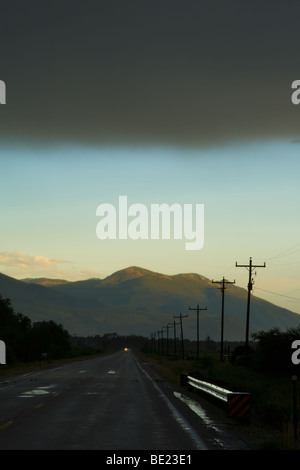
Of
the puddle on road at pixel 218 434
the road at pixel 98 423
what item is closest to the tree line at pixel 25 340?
the road at pixel 98 423

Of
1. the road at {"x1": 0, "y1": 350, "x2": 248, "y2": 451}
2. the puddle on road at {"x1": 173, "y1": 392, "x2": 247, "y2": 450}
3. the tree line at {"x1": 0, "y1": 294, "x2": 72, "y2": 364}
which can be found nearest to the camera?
the road at {"x1": 0, "y1": 350, "x2": 248, "y2": 451}

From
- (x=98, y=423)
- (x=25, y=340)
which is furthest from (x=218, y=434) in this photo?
(x=25, y=340)

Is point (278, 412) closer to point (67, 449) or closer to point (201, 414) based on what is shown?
point (201, 414)

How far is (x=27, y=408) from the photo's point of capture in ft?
85.4

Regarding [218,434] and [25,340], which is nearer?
[218,434]

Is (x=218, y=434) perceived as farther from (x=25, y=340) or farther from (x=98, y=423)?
(x=25, y=340)

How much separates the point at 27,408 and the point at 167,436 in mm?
9727

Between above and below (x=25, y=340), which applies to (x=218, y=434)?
above

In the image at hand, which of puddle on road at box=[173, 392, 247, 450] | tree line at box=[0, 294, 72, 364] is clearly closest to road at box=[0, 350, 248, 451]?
puddle on road at box=[173, 392, 247, 450]

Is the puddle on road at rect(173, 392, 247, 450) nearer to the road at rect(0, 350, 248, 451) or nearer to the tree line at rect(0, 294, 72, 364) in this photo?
the road at rect(0, 350, 248, 451)

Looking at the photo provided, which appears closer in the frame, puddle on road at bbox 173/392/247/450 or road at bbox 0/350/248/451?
road at bbox 0/350/248/451

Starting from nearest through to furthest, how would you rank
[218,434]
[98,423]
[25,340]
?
[218,434]
[98,423]
[25,340]

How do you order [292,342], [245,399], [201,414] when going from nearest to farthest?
1. [245,399]
2. [201,414]
3. [292,342]

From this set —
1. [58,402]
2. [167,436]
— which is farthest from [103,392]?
[167,436]
